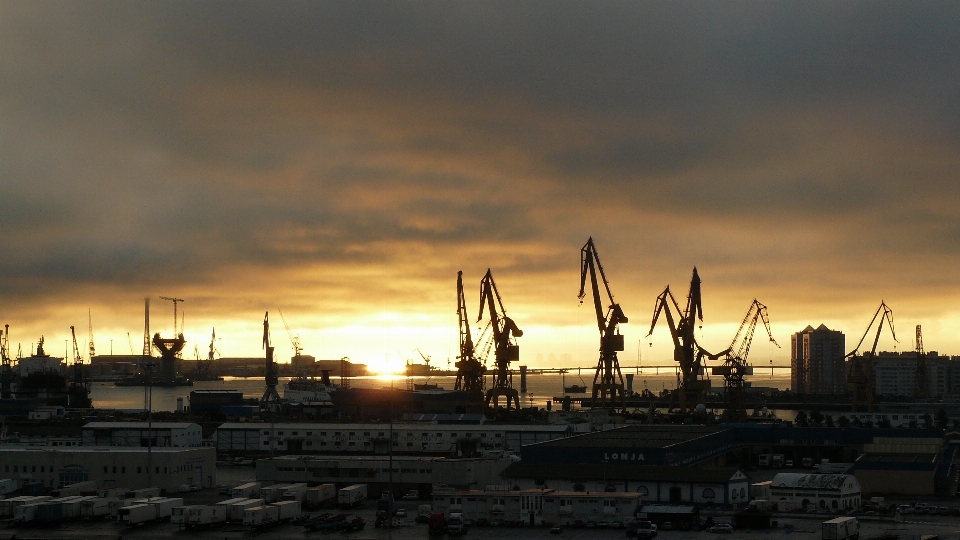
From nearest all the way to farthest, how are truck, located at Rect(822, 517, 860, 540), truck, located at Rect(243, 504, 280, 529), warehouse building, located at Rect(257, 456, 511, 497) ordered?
truck, located at Rect(822, 517, 860, 540), truck, located at Rect(243, 504, 280, 529), warehouse building, located at Rect(257, 456, 511, 497)

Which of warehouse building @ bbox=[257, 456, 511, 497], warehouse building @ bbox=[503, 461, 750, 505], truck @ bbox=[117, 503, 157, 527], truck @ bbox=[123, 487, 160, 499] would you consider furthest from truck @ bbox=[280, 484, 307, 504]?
warehouse building @ bbox=[503, 461, 750, 505]

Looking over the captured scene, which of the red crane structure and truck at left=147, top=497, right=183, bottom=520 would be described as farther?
the red crane structure

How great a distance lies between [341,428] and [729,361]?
164ft

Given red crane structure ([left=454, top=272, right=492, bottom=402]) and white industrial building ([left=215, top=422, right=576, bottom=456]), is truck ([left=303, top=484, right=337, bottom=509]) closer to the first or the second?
white industrial building ([left=215, top=422, right=576, bottom=456])

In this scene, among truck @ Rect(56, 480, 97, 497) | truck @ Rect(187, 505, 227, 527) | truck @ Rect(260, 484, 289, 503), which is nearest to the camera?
truck @ Rect(187, 505, 227, 527)

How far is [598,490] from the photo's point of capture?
45344mm

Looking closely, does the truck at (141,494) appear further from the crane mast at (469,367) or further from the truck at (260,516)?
the crane mast at (469,367)

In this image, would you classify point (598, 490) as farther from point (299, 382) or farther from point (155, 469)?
point (299, 382)

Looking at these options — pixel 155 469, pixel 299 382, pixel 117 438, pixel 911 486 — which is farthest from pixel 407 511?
pixel 299 382

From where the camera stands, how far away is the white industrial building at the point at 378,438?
66500 millimetres

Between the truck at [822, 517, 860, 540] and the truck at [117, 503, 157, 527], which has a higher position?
the truck at [117, 503, 157, 527]

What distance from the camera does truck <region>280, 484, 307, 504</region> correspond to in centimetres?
4581

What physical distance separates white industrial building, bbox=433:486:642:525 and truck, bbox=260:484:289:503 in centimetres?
707

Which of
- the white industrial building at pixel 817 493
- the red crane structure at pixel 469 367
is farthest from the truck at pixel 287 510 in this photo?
the red crane structure at pixel 469 367
